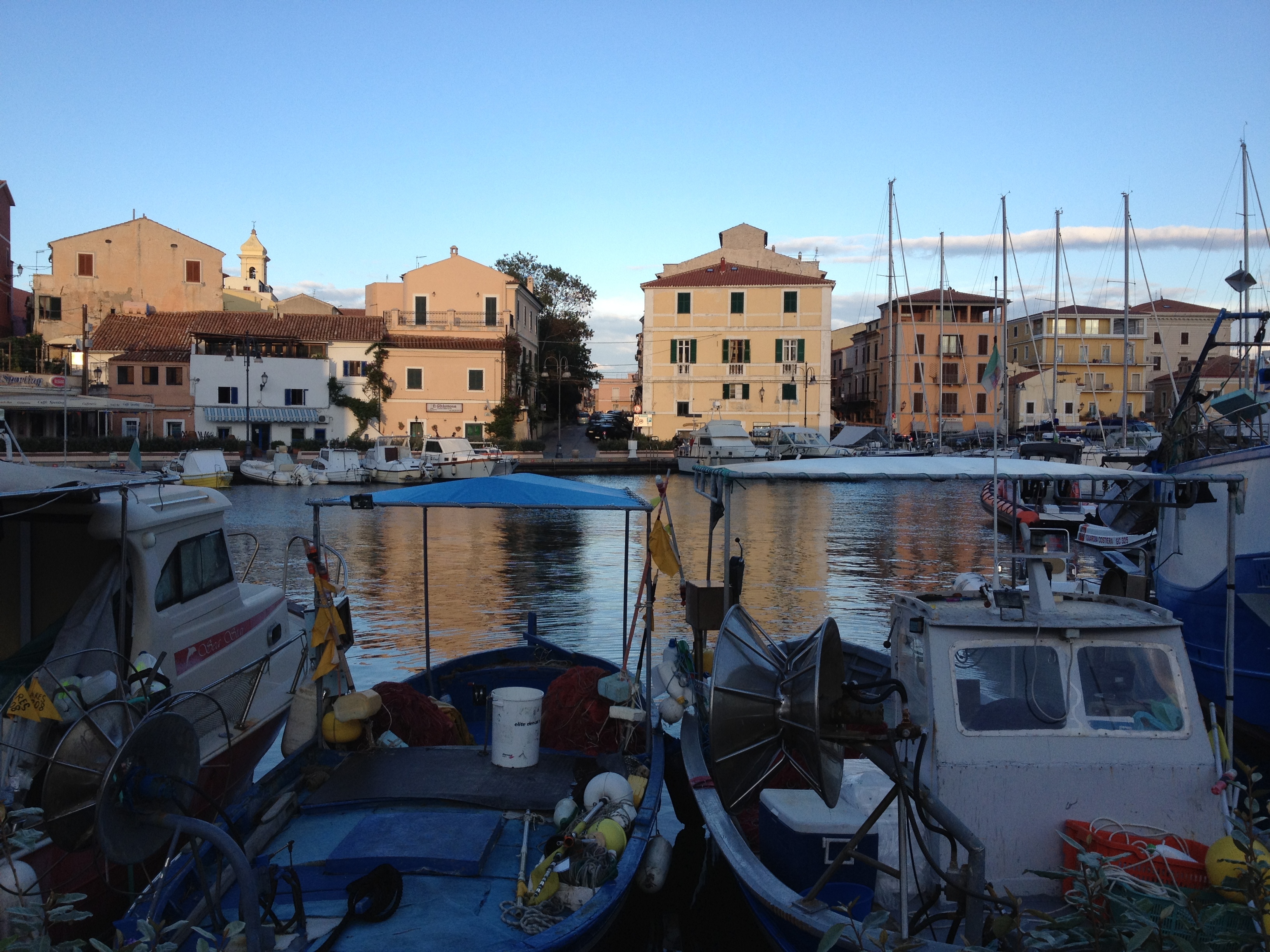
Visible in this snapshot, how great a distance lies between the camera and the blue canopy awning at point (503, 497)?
7.94m

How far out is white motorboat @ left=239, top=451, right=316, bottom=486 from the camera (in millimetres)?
42031

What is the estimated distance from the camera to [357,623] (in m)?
16.3

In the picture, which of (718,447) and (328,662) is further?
(718,447)

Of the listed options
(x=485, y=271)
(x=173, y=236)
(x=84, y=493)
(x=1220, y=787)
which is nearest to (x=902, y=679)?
(x=1220, y=787)

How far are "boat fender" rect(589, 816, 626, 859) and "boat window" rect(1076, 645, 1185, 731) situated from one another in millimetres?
2839

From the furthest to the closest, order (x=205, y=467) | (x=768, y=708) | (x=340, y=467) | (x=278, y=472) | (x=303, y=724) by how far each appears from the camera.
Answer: (x=340, y=467) → (x=278, y=472) → (x=205, y=467) → (x=303, y=724) → (x=768, y=708)

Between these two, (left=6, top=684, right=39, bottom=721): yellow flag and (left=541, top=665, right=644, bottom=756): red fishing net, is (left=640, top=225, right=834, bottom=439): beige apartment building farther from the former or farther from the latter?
(left=6, top=684, right=39, bottom=721): yellow flag

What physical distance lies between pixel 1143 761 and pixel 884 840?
4.85 feet

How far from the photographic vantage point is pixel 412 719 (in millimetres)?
7895

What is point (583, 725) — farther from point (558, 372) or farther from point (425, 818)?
point (558, 372)

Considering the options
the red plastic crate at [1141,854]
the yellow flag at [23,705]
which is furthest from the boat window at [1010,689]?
the yellow flag at [23,705]

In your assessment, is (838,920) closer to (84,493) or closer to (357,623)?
(84,493)

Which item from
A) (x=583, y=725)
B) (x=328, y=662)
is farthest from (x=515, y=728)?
(x=328, y=662)

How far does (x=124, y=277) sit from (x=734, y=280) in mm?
34984
